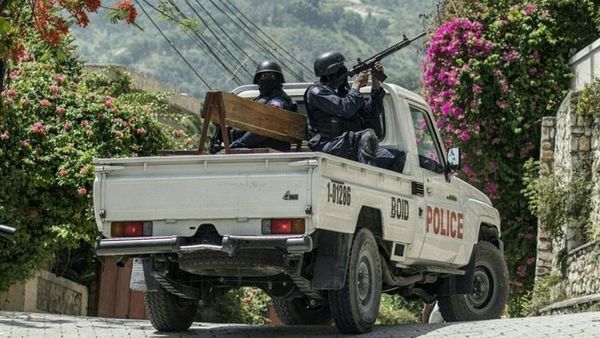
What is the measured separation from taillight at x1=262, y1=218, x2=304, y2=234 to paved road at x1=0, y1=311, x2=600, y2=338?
143 centimetres

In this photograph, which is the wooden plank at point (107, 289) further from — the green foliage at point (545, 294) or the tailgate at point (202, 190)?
the tailgate at point (202, 190)

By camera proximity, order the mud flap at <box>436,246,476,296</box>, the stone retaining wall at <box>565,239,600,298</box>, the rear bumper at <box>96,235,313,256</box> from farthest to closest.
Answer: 1. the stone retaining wall at <box>565,239,600,298</box>
2. the mud flap at <box>436,246,476,296</box>
3. the rear bumper at <box>96,235,313,256</box>

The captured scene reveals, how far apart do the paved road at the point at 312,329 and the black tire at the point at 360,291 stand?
0.60 feet

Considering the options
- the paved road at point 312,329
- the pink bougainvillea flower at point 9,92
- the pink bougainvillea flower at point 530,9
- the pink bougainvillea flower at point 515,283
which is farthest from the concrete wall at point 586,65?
the paved road at point 312,329

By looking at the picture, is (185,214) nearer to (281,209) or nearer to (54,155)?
(281,209)

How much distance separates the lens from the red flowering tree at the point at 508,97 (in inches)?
984

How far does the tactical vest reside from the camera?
13.2 meters

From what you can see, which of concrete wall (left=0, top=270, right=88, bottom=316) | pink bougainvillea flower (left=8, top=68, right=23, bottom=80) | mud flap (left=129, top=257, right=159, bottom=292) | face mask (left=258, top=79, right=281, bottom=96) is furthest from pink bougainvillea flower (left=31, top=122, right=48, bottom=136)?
mud flap (left=129, top=257, right=159, bottom=292)

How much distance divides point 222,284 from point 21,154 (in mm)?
8042

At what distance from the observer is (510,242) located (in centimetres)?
2516

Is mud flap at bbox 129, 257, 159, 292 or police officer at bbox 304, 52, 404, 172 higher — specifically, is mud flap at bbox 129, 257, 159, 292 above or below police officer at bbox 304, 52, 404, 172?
below

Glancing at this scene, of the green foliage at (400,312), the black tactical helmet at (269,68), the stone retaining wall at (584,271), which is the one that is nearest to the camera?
the black tactical helmet at (269,68)

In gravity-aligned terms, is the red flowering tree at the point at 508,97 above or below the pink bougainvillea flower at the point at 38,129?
above

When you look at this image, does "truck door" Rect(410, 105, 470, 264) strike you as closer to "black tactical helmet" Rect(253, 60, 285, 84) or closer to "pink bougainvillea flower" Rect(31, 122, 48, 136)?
"black tactical helmet" Rect(253, 60, 285, 84)
